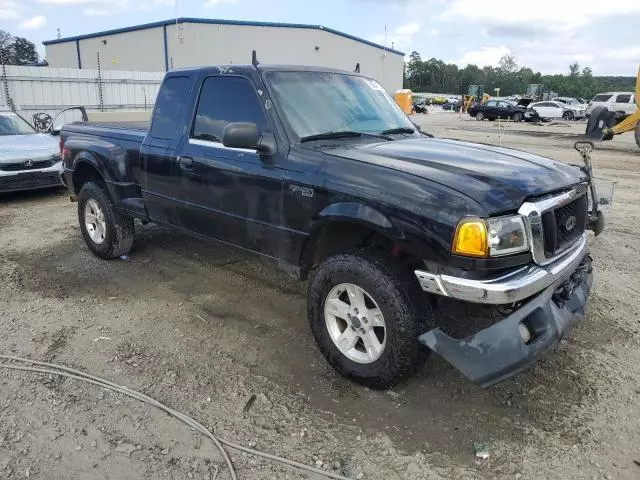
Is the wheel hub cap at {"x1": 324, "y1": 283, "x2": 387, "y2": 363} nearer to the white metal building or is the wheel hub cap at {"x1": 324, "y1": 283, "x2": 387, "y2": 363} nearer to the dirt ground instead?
the dirt ground

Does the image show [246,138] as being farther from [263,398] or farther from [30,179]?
[30,179]

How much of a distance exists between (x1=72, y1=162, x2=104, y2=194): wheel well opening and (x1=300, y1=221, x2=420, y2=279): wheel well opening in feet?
10.3

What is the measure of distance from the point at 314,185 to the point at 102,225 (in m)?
3.31

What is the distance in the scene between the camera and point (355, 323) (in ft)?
11.0

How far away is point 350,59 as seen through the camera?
1866 inches

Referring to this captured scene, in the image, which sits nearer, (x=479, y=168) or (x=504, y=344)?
(x=504, y=344)

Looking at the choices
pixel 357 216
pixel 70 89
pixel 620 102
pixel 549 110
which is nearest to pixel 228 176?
pixel 357 216

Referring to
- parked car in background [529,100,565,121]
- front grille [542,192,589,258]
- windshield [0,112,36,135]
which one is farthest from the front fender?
parked car in background [529,100,565,121]

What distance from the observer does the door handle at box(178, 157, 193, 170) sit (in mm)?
4359

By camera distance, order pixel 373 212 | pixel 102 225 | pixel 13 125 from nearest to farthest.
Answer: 1. pixel 373 212
2. pixel 102 225
3. pixel 13 125

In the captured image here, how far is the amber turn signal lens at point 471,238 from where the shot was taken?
2771 millimetres

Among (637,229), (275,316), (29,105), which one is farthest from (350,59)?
(275,316)

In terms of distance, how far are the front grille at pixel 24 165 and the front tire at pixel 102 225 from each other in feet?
12.8

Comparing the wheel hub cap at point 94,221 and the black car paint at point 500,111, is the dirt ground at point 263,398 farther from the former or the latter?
the black car paint at point 500,111
